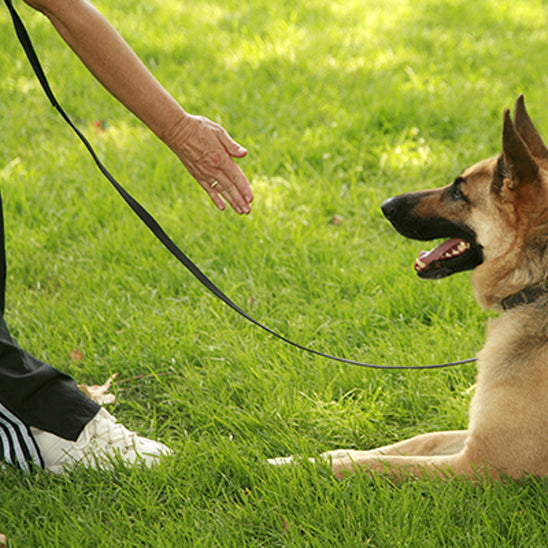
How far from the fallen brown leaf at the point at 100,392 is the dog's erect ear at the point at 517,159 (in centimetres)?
198

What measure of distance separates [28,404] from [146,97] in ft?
4.21

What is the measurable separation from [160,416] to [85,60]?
62.6 inches

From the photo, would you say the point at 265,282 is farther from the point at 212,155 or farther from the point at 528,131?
the point at 528,131

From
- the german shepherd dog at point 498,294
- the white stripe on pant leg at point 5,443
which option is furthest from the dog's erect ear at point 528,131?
the white stripe on pant leg at point 5,443

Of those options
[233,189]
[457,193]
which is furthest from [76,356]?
[457,193]

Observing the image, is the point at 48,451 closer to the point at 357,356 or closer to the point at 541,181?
the point at 357,356

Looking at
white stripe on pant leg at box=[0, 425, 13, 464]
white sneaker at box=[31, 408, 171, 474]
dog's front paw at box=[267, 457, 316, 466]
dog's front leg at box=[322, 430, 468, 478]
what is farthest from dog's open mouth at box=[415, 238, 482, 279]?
white stripe on pant leg at box=[0, 425, 13, 464]

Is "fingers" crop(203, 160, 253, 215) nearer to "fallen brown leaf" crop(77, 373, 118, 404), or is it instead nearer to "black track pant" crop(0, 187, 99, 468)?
"black track pant" crop(0, 187, 99, 468)

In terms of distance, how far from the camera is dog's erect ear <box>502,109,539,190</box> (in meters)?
2.30

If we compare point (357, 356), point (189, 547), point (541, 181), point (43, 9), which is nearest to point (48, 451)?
point (189, 547)

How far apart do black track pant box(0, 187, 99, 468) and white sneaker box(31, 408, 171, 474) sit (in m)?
0.04

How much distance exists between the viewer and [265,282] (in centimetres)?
383

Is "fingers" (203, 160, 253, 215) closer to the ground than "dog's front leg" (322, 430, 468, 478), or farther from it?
farther from it

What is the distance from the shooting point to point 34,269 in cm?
405
